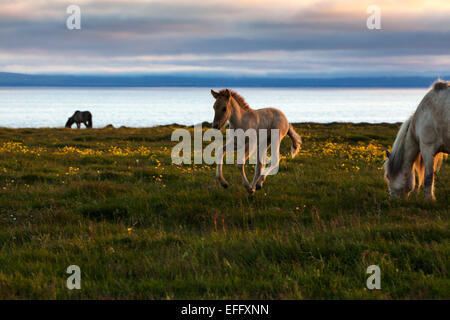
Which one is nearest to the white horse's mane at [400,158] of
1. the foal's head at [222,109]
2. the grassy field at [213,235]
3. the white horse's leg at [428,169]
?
the white horse's leg at [428,169]

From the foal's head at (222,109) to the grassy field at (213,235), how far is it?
1839mm

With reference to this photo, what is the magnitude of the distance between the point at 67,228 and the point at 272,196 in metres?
4.74

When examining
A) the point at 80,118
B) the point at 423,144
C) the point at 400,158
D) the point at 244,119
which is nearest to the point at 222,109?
the point at 244,119

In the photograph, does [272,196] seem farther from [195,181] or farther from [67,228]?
[67,228]

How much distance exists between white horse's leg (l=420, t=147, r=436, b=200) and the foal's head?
14.9 ft

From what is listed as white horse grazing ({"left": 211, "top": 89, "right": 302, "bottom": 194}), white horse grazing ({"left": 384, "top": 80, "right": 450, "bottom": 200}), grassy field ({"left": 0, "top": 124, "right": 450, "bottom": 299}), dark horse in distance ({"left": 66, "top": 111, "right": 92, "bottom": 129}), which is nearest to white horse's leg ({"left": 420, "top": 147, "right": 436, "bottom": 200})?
white horse grazing ({"left": 384, "top": 80, "right": 450, "bottom": 200})

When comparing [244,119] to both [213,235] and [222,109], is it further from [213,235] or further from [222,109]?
[213,235]

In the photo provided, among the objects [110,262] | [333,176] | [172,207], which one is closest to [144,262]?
[110,262]

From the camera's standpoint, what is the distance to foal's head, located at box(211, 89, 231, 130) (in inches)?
370

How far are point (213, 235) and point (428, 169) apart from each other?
5.49m

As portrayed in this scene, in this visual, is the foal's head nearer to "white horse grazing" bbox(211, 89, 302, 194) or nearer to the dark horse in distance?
"white horse grazing" bbox(211, 89, 302, 194)

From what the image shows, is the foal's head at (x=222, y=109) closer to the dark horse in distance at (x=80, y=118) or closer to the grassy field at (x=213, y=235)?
the grassy field at (x=213, y=235)

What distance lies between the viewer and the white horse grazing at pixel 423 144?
30.6 feet
